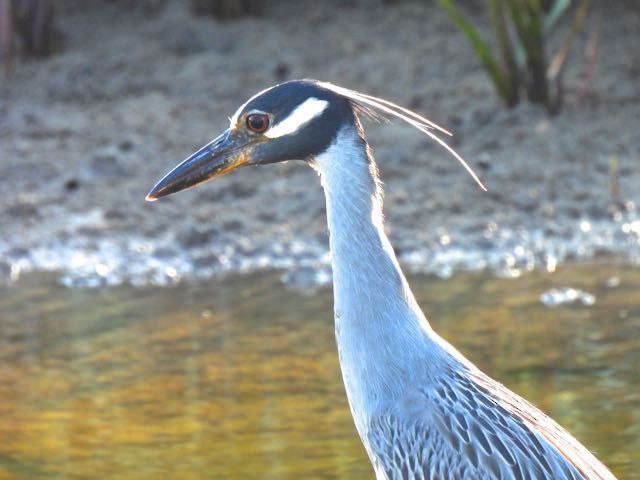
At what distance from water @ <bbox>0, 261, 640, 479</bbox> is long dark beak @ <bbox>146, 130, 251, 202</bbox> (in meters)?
1.25

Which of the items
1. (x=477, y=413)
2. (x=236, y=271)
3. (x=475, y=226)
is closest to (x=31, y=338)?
(x=236, y=271)

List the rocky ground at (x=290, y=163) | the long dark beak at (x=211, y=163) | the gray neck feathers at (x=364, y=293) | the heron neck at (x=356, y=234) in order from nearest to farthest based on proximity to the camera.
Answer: the gray neck feathers at (x=364, y=293)
the heron neck at (x=356, y=234)
the long dark beak at (x=211, y=163)
the rocky ground at (x=290, y=163)

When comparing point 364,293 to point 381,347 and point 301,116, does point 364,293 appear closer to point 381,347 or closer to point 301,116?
point 381,347

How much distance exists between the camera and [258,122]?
564 cm

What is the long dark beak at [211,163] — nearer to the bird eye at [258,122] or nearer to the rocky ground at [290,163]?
the bird eye at [258,122]

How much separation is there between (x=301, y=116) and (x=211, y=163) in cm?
44

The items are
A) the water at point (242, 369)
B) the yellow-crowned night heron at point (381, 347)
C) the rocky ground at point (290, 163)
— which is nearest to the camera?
the yellow-crowned night heron at point (381, 347)

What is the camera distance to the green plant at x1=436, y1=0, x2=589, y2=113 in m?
10.3

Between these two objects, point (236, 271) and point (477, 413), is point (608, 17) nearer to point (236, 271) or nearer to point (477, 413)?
point (236, 271)

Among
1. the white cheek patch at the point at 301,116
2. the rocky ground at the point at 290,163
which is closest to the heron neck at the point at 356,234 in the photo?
the white cheek patch at the point at 301,116

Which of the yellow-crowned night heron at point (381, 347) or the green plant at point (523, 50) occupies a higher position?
the green plant at point (523, 50)

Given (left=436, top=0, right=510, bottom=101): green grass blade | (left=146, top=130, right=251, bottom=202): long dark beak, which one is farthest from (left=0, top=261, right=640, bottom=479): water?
(left=436, top=0, right=510, bottom=101): green grass blade

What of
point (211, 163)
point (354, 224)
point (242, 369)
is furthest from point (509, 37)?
point (354, 224)

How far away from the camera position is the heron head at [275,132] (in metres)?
5.52
